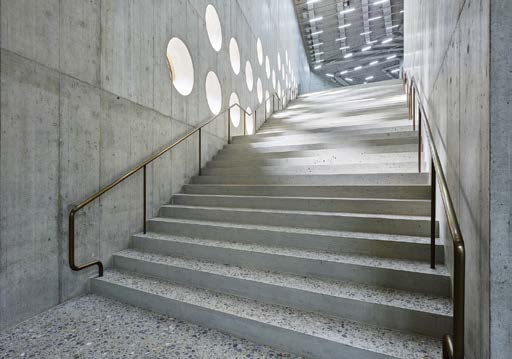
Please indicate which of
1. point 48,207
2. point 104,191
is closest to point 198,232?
point 104,191

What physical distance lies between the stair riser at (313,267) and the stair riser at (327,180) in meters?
1.36

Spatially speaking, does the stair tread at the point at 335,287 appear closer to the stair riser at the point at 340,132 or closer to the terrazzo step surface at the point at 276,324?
the terrazzo step surface at the point at 276,324

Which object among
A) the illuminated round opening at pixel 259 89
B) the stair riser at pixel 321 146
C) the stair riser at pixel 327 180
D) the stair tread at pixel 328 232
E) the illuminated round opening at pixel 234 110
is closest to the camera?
the stair tread at pixel 328 232

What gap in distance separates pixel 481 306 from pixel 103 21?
392 centimetres

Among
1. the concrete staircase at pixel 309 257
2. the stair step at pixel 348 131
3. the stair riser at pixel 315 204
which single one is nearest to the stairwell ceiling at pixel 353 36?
the stair step at pixel 348 131

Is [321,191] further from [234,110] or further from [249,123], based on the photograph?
[249,123]

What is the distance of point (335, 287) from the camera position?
82.0 inches

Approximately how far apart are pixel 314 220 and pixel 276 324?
120cm

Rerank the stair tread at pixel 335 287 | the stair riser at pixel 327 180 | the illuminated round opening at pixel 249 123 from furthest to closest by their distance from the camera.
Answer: the illuminated round opening at pixel 249 123 < the stair riser at pixel 327 180 < the stair tread at pixel 335 287

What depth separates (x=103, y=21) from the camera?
2877 millimetres

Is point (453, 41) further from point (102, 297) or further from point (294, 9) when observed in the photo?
point (294, 9)

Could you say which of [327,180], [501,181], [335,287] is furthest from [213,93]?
[501,181]

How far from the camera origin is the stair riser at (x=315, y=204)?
2633 millimetres

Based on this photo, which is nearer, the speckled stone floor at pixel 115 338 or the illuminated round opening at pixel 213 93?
the speckled stone floor at pixel 115 338
